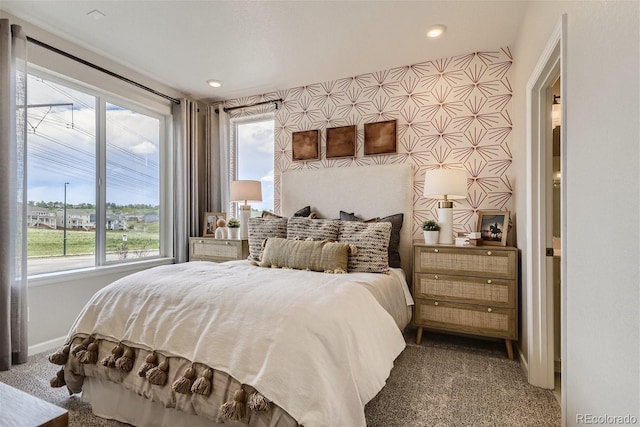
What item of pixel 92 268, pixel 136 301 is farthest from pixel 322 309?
pixel 92 268

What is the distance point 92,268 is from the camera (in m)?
3.09

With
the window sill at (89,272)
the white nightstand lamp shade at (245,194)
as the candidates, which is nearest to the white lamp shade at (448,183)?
the white nightstand lamp shade at (245,194)

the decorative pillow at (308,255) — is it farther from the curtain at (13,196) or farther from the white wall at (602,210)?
the curtain at (13,196)

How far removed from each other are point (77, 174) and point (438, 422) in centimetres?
361

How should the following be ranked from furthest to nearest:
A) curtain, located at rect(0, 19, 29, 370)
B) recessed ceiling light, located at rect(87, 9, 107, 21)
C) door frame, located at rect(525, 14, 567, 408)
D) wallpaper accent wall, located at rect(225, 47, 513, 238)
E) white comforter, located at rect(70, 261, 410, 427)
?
wallpaper accent wall, located at rect(225, 47, 513, 238) < recessed ceiling light, located at rect(87, 9, 107, 21) < curtain, located at rect(0, 19, 29, 370) < door frame, located at rect(525, 14, 567, 408) < white comforter, located at rect(70, 261, 410, 427)

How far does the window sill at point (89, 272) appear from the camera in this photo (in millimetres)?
2656

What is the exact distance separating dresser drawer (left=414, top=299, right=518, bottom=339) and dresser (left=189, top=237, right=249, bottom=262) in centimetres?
194

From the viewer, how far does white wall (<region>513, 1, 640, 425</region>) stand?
871 millimetres

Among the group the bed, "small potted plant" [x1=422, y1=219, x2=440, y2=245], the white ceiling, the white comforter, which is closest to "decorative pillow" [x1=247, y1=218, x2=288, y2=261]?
the bed

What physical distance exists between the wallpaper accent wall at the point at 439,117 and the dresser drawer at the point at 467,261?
545mm

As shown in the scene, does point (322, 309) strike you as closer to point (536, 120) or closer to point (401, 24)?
point (536, 120)

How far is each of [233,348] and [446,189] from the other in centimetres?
214

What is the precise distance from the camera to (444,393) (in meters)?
1.96
